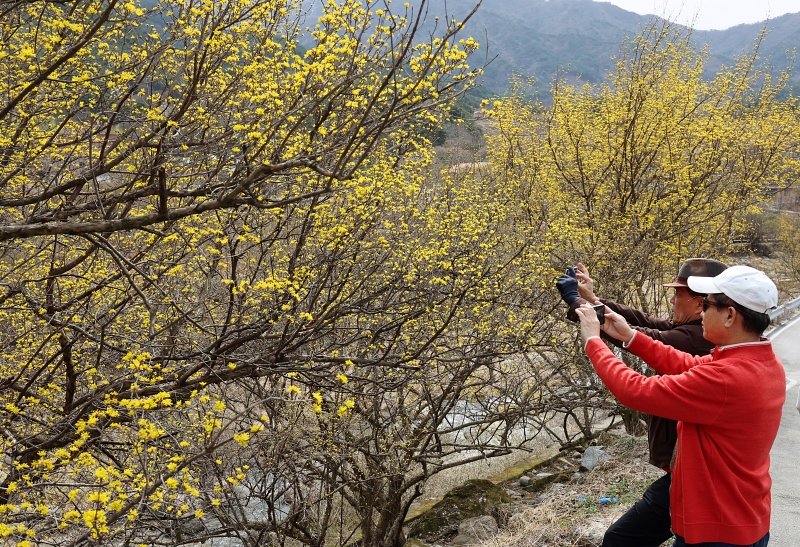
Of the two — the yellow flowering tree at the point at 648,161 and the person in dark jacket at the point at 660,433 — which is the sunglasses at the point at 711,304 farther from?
the yellow flowering tree at the point at 648,161

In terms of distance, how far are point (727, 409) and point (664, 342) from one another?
102cm

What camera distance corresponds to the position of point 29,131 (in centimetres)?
452

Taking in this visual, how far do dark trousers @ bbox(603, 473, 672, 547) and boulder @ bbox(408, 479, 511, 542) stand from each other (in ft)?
16.1

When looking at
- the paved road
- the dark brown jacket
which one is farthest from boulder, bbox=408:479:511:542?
the dark brown jacket

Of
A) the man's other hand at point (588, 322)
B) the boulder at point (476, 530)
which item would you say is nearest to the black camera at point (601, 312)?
the man's other hand at point (588, 322)

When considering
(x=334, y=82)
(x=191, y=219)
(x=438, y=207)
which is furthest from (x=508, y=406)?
(x=334, y=82)

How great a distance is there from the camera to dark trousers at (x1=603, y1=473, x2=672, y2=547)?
108 inches

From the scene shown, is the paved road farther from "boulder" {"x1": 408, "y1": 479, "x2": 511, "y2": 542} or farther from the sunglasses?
"boulder" {"x1": 408, "y1": 479, "x2": 511, "y2": 542}

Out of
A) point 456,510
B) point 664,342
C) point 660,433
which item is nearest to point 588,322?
point 660,433

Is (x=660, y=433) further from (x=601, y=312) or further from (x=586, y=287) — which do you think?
(x=586, y=287)

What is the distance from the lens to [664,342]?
3.15 metres

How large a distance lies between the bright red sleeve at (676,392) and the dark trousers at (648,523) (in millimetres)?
729

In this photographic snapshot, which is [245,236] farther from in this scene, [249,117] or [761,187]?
[761,187]

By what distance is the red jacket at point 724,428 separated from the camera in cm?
216
